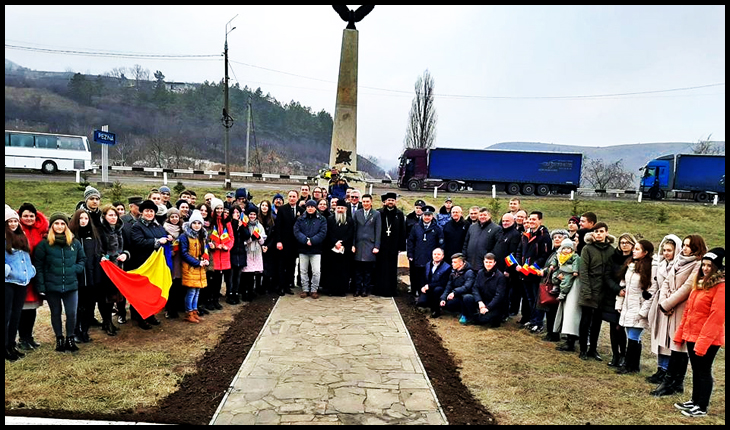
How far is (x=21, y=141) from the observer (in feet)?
84.2

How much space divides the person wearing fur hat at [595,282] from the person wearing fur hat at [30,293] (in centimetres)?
651

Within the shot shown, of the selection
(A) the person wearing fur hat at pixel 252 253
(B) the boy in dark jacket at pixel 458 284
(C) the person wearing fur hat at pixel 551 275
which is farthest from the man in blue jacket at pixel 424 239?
(A) the person wearing fur hat at pixel 252 253

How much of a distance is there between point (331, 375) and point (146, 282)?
9.58ft

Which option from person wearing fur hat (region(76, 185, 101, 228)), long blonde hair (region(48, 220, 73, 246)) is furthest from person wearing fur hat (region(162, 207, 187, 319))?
long blonde hair (region(48, 220, 73, 246))

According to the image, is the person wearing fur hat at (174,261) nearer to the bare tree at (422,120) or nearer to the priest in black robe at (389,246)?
the priest in black robe at (389,246)

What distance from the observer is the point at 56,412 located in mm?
4207

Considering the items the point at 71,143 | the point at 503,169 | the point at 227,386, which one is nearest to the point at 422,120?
the point at 503,169

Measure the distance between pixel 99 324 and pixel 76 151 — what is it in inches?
968

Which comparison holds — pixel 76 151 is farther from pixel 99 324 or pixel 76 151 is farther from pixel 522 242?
pixel 522 242

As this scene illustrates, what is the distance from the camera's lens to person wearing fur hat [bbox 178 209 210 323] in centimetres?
681

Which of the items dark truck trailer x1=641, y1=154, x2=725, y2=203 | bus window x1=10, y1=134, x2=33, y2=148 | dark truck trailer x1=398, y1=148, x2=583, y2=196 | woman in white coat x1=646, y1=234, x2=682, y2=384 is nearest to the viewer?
woman in white coat x1=646, y1=234, x2=682, y2=384

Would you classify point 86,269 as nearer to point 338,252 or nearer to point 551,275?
point 338,252

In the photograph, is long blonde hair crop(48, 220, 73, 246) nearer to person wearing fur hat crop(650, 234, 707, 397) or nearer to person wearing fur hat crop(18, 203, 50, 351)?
person wearing fur hat crop(18, 203, 50, 351)

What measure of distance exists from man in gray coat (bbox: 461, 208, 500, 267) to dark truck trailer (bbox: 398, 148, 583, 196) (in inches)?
809
